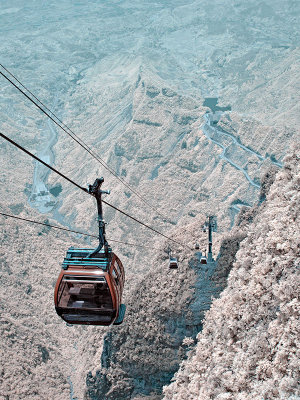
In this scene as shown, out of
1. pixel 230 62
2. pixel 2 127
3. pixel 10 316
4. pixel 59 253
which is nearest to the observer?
pixel 10 316

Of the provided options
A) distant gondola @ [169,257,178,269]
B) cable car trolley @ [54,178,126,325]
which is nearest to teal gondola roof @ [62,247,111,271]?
cable car trolley @ [54,178,126,325]

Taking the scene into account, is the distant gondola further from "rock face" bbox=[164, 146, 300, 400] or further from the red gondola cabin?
the red gondola cabin

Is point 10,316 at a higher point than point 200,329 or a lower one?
lower

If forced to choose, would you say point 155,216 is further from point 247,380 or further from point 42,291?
point 247,380

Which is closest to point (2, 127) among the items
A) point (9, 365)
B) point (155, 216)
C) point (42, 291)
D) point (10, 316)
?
point (155, 216)

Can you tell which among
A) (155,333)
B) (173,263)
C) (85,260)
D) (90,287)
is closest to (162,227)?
(155,333)

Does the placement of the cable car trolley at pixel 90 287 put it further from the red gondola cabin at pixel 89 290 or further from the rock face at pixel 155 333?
the rock face at pixel 155 333

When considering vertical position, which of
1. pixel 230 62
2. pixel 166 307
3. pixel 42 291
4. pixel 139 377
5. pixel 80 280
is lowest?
pixel 230 62
